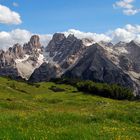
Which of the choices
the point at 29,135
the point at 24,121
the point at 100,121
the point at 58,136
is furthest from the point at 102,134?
the point at 100,121

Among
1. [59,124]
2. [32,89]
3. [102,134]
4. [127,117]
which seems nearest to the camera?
[102,134]

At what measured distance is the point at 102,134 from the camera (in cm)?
2148

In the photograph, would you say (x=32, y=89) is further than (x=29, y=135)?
Yes

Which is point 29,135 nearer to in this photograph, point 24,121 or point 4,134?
point 4,134

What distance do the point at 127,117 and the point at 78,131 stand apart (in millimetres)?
14381

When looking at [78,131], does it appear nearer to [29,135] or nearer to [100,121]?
[29,135]

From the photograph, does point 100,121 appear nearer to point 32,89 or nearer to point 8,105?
point 8,105

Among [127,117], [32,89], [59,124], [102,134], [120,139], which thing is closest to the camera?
[120,139]

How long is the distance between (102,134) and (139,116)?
14.4m

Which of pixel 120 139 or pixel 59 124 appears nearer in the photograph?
pixel 120 139

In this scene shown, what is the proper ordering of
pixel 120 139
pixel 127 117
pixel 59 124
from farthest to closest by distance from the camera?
pixel 127 117 → pixel 59 124 → pixel 120 139

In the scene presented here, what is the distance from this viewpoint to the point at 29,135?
1950 cm

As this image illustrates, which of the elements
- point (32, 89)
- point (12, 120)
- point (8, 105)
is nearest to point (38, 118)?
point (12, 120)

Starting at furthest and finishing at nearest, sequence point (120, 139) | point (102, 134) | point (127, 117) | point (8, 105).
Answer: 1. point (8, 105)
2. point (127, 117)
3. point (102, 134)
4. point (120, 139)
